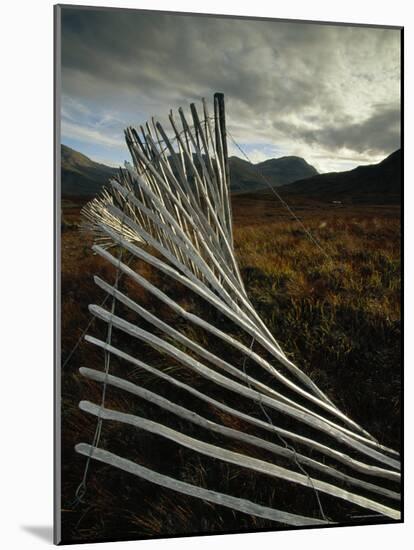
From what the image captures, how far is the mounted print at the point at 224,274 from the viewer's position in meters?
3.30

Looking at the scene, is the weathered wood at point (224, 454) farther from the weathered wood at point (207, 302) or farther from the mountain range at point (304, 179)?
the mountain range at point (304, 179)

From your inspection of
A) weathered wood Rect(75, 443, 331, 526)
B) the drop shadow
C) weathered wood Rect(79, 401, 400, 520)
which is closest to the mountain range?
weathered wood Rect(79, 401, 400, 520)

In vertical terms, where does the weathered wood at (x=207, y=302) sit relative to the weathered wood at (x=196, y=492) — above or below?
above

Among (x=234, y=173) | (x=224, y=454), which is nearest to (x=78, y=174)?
(x=234, y=173)

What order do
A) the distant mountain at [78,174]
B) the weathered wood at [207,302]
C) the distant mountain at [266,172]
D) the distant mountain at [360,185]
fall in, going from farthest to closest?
the distant mountain at [360,185] < the distant mountain at [266,172] < the weathered wood at [207,302] < the distant mountain at [78,174]

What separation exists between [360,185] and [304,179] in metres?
0.27

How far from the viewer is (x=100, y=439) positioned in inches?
130

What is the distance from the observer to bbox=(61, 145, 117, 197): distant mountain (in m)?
3.25

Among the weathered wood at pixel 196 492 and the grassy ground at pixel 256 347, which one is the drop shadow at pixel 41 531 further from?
the weathered wood at pixel 196 492

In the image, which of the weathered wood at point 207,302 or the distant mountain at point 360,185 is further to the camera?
the distant mountain at point 360,185

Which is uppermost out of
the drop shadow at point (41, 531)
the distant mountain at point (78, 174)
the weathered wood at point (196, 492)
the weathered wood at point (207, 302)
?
the distant mountain at point (78, 174)

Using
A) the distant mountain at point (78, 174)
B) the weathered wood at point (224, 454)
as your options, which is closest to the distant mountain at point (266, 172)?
the distant mountain at point (78, 174)

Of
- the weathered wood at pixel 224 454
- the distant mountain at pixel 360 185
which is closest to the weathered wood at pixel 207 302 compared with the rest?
the weathered wood at pixel 224 454

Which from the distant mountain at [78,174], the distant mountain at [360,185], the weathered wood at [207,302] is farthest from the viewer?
the distant mountain at [360,185]
